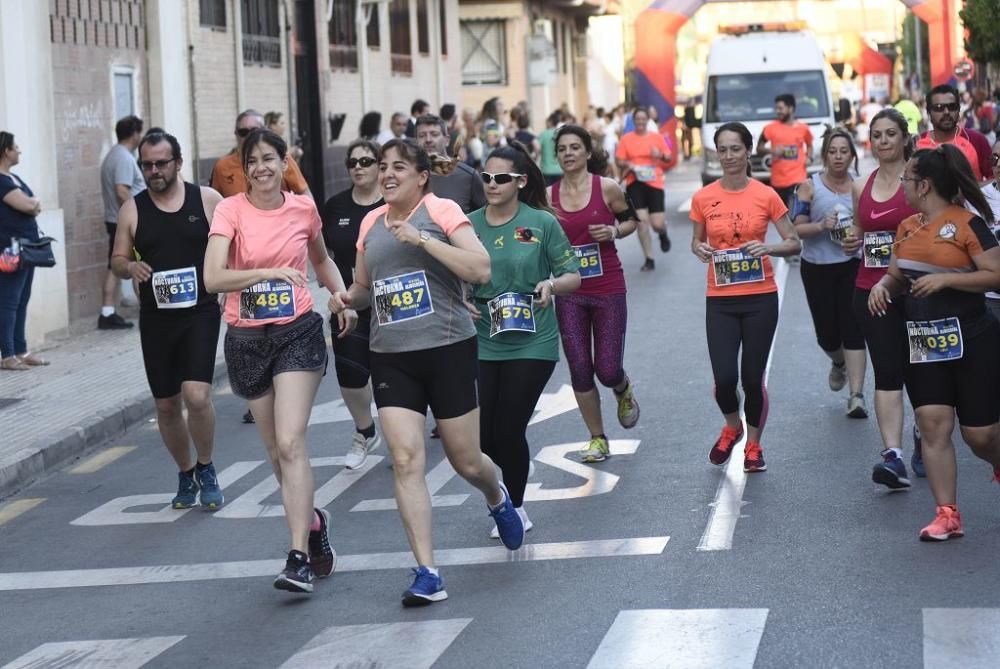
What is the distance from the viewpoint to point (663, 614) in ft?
20.8

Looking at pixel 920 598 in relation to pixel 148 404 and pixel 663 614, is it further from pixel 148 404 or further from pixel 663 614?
pixel 148 404

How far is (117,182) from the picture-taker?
1584 cm

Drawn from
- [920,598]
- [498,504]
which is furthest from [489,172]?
[920,598]

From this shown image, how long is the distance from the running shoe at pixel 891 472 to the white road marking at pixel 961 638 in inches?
81.1

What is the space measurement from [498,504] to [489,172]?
1475 mm

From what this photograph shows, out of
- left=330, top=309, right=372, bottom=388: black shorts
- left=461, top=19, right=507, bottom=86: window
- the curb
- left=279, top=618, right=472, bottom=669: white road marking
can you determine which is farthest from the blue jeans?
left=461, top=19, right=507, bottom=86: window

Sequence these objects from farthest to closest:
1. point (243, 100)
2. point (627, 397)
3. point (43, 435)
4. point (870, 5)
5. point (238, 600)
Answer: point (870, 5)
point (243, 100)
point (43, 435)
point (627, 397)
point (238, 600)

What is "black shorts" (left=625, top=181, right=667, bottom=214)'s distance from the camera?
70.4 feet

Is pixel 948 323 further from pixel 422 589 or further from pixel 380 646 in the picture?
pixel 380 646

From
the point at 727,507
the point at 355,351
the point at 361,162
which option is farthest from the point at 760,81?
the point at 727,507

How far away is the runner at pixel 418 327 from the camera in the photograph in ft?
22.1

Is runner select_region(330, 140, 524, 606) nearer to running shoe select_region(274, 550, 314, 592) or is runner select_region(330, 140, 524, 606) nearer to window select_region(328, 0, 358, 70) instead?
running shoe select_region(274, 550, 314, 592)

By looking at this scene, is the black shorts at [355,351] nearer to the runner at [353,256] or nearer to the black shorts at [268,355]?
the runner at [353,256]

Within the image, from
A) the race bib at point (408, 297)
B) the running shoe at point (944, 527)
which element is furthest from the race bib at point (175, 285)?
the running shoe at point (944, 527)
